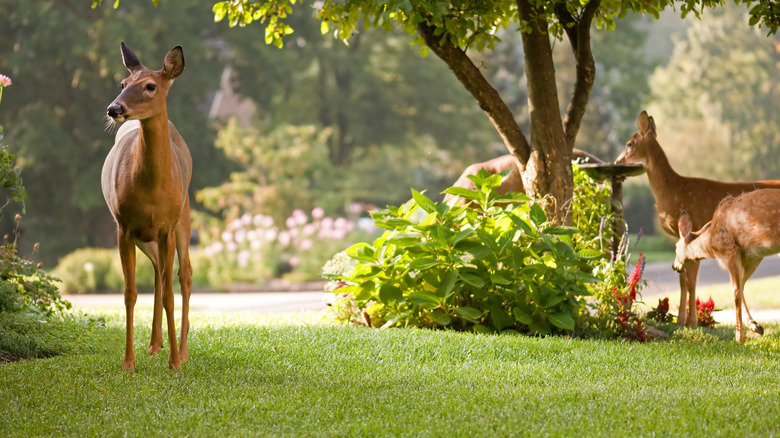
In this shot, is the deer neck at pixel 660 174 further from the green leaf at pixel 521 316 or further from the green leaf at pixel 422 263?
the green leaf at pixel 422 263

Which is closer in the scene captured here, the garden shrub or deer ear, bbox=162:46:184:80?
deer ear, bbox=162:46:184:80

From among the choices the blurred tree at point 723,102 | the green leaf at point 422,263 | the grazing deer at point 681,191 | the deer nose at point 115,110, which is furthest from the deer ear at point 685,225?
the blurred tree at point 723,102

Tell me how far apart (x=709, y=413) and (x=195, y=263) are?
16.9 meters

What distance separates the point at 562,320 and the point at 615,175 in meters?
2.40

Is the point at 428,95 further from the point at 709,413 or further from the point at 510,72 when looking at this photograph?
the point at 709,413

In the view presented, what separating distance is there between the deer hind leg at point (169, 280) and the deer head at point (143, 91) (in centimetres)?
86

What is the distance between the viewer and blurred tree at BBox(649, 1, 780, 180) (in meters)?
41.6

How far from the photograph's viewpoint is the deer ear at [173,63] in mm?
5168

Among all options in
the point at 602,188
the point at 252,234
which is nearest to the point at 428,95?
the point at 252,234

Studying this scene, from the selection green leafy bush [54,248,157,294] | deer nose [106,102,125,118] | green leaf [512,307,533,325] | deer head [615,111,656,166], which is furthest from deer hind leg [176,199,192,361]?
green leafy bush [54,248,157,294]

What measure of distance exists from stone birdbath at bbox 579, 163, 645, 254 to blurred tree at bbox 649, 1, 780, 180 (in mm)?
34528

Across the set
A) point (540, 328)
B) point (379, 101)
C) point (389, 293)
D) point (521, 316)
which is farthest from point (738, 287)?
point (379, 101)

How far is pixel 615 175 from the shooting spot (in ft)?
28.7

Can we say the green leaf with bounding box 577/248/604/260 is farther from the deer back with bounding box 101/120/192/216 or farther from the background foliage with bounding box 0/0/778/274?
the background foliage with bounding box 0/0/778/274
